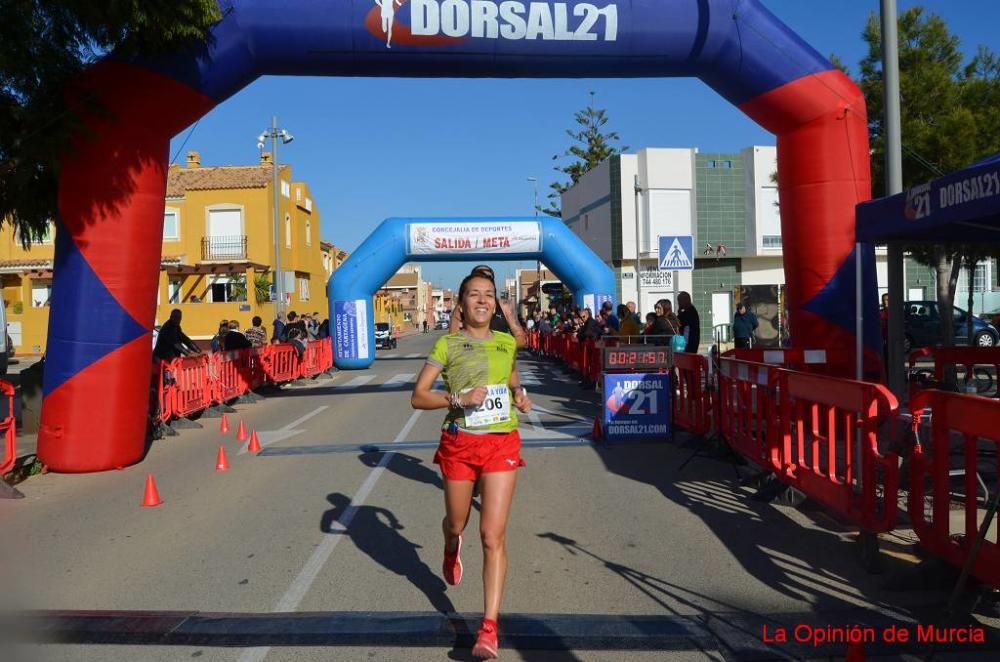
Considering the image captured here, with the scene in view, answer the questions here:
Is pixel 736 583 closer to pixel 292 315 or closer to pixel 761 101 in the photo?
pixel 761 101

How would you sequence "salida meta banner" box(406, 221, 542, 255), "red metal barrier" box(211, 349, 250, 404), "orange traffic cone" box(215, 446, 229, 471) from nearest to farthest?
1. "orange traffic cone" box(215, 446, 229, 471)
2. "red metal barrier" box(211, 349, 250, 404)
3. "salida meta banner" box(406, 221, 542, 255)

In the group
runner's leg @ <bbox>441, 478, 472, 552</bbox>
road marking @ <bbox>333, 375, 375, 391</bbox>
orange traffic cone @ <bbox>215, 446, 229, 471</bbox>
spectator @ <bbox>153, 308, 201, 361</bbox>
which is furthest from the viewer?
road marking @ <bbox>333, 375, 375, 391</bbox>

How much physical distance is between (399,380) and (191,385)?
8.97 m

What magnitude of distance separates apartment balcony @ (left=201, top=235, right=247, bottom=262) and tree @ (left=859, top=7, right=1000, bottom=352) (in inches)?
1362

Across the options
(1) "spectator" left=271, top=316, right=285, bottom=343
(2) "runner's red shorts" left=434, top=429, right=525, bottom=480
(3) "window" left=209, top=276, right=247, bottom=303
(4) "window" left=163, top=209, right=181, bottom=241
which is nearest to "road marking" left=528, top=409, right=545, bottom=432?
(2) "runner's red shorts" left=434, top=429, right=525, bottom=480

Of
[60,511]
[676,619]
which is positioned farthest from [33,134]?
[676,619]

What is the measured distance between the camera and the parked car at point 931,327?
24516 millimetres

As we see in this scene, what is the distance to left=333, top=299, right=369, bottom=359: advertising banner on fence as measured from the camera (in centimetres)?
2550

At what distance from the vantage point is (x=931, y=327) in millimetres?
25000

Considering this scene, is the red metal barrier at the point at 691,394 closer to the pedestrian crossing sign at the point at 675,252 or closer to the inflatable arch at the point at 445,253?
the pedestrian crossing sign at the point at 675,252

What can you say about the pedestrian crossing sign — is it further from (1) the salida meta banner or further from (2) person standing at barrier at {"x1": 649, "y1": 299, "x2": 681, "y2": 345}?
(1) the salida meta banner

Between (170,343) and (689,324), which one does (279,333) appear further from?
(689,324)

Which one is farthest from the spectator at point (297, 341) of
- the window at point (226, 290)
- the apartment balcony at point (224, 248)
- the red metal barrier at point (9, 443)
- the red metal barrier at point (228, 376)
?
the apartment balcony at point (224, 248)

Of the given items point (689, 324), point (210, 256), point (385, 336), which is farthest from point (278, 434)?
point (385, 336)
